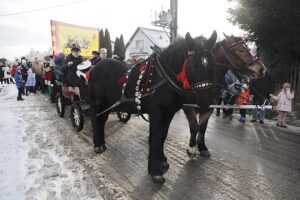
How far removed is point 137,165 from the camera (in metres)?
4.70

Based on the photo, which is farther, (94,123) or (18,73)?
(18,73)

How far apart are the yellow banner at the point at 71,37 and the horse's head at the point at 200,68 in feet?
25.0

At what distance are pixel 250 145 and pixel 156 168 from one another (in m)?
2.84

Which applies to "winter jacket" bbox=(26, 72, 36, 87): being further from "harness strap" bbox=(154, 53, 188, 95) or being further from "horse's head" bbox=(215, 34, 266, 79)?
"harness strap" bbox=(154, 53, 188, 95)

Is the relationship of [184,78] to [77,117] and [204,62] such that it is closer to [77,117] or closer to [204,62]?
[204,62]

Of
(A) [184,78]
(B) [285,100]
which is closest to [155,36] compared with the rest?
(B) [285,100]

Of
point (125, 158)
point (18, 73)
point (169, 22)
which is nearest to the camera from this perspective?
point (125, 158)

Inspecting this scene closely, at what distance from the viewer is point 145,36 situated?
126 feet

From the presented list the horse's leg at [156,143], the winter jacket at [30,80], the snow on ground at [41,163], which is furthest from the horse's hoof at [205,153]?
the winter jacket at [30,80]

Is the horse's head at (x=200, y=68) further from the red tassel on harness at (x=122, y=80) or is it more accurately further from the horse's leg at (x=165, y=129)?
the red tassel on harness at (x=122, y=80)

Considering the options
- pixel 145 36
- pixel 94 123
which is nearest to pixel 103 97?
pixel 94 123

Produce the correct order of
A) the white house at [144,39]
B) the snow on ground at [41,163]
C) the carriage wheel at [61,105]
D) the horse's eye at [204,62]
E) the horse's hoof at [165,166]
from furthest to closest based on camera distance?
the white house at [144,39] → the carriage wheel at [61,105] → the horse's hoof at [165,166] → the snow on ground at [41,163] → the horse's eye at [204,62]

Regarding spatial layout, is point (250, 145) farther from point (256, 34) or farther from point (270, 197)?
point (256, 34)

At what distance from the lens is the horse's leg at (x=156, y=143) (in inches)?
155
